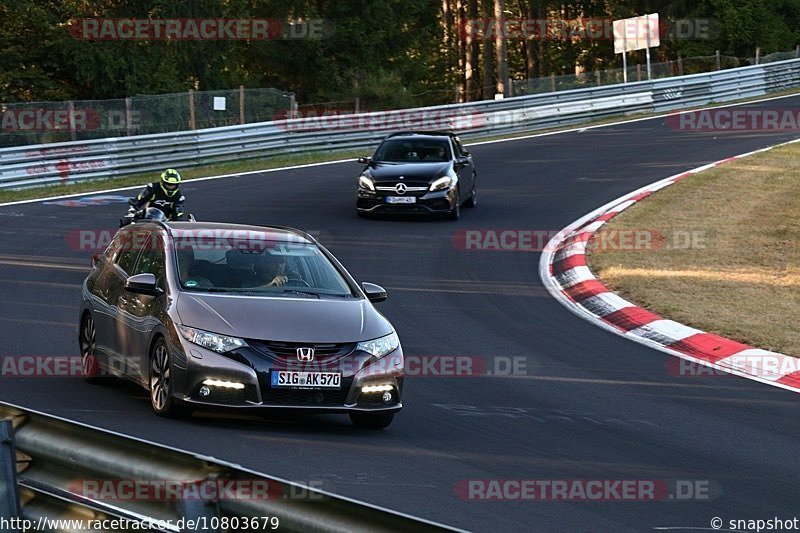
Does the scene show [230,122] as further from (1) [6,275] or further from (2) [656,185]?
(1) [6,275]

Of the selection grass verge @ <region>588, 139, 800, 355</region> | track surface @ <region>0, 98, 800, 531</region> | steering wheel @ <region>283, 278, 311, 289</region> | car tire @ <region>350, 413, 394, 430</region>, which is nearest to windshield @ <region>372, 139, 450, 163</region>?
grass verge @ <region>588, 139, 800, 355</region>

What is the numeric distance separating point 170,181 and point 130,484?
1272cm

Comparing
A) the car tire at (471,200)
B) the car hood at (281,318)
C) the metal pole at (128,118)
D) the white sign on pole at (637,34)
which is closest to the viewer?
the car hood at (281,318)

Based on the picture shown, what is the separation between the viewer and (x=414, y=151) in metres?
24.5

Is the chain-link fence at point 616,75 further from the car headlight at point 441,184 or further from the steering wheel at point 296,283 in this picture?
the steering wheel at point 296,283

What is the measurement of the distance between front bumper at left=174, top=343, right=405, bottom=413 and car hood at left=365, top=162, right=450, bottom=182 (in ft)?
47.3

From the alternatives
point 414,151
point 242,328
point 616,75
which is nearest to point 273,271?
point 242,328

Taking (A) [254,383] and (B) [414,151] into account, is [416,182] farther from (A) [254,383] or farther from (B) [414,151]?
(A) [254,383]

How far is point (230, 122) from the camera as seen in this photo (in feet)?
111

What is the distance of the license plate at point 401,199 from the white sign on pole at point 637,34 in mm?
21849

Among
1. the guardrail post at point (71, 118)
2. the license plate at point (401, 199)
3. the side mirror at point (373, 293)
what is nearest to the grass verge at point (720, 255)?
the license plate at point (401, 199)

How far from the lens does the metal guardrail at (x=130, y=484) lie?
166 inches

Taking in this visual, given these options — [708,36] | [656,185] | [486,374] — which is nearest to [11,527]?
[486,374]

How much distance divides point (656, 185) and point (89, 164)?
12388 millimetres
